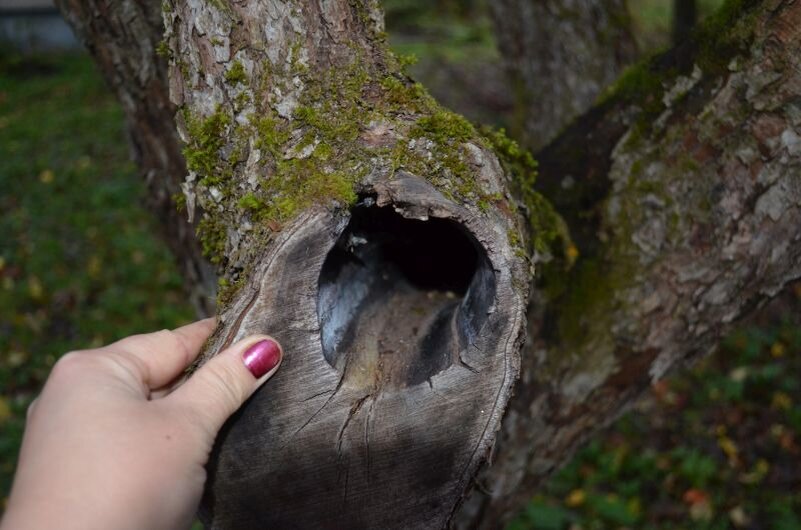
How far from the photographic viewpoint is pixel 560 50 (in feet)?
11.0

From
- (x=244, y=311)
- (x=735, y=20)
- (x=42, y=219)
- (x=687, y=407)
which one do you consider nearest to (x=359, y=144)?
(x=244, y=311)

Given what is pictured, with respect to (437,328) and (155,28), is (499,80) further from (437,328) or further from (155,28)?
(437,328)

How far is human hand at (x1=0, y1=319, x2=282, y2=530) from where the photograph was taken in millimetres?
1021

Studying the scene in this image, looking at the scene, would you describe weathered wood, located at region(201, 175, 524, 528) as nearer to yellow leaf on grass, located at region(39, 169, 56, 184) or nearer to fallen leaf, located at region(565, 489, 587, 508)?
fallen leaf, located at region(565, 489, 587, 508)

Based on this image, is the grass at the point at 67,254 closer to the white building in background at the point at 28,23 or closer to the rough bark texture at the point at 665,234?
the rough bark texture at the point at 665,234

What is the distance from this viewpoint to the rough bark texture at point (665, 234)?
1610 millimetres

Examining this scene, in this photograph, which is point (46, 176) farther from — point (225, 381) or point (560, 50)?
point (225, 381)

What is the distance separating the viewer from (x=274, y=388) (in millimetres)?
1255

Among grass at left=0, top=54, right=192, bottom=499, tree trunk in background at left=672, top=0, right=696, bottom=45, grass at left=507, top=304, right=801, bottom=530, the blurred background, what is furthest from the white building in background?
grass at left=507, top=304, right=801, bottom=530

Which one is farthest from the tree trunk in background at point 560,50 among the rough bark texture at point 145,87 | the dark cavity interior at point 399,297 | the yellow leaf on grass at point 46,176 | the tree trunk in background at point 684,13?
the yellow leaf on grass at point 46,176

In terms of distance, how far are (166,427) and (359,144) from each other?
685 millimetres

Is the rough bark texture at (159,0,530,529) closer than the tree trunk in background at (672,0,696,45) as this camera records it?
Yes

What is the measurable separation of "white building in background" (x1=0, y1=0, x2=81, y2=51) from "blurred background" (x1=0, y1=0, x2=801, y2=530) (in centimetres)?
329

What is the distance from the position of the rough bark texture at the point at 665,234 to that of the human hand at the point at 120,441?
3.26 ft
